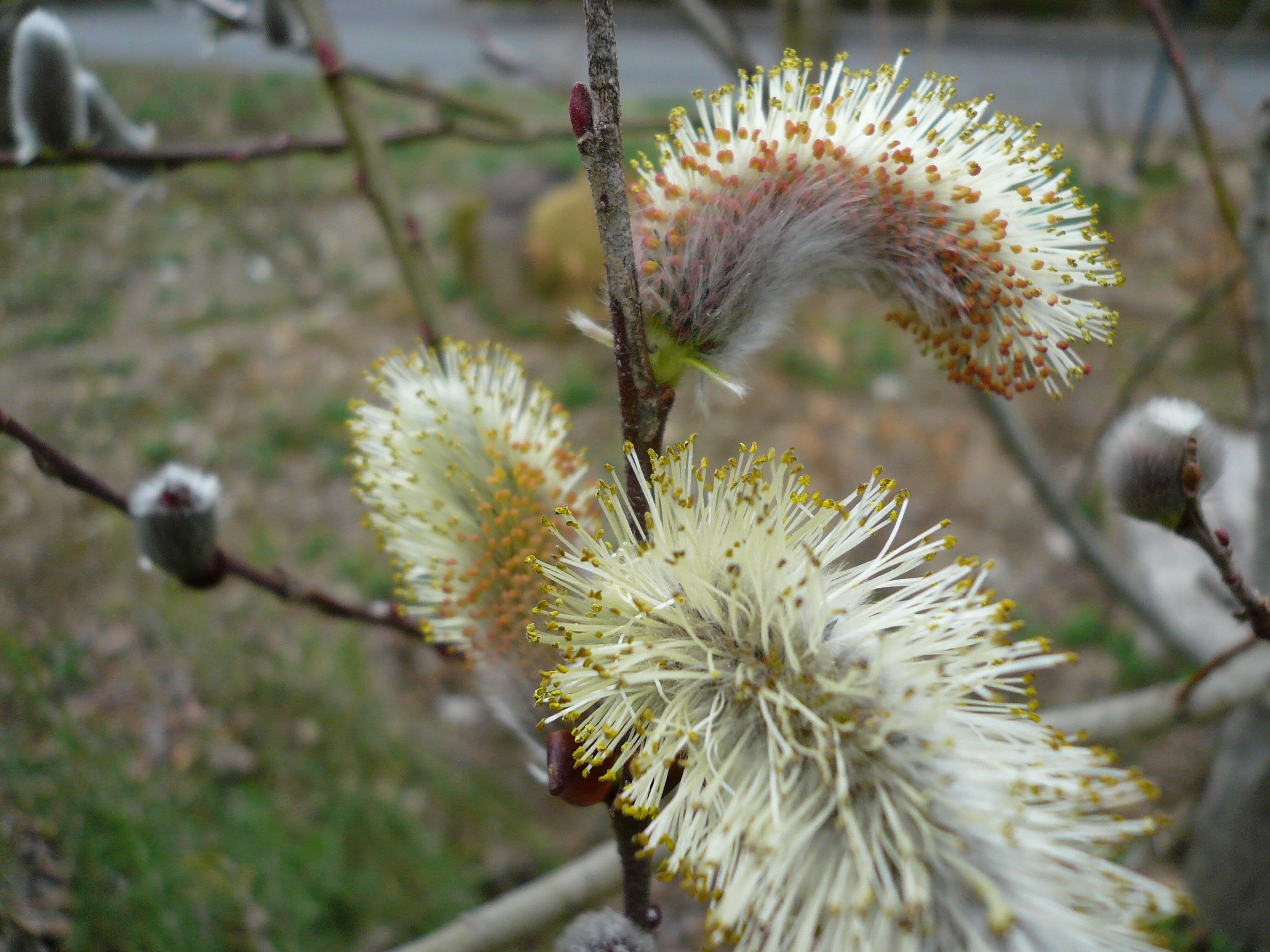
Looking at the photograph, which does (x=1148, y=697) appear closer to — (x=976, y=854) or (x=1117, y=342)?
(x=976, y=854)

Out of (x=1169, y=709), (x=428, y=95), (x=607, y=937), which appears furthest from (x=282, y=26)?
(x=1169, y=709)

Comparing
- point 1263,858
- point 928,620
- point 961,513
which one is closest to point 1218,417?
point 1263,858

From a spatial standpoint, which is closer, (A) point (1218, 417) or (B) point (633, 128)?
(B) point (633, 128)

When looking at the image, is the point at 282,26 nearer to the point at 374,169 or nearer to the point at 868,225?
the point at 374,169

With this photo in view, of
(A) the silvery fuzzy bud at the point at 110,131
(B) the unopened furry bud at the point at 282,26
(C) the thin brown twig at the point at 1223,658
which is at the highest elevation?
(B) the unopened furry bud at the point at 282,26

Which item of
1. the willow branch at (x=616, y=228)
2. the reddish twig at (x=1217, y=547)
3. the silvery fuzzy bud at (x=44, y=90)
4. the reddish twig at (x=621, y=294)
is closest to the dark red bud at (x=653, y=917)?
the reddish twig at (x=621, y=294)

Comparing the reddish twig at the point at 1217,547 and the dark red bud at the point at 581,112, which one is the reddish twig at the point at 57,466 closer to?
the dark red bud at the point at 581,112
